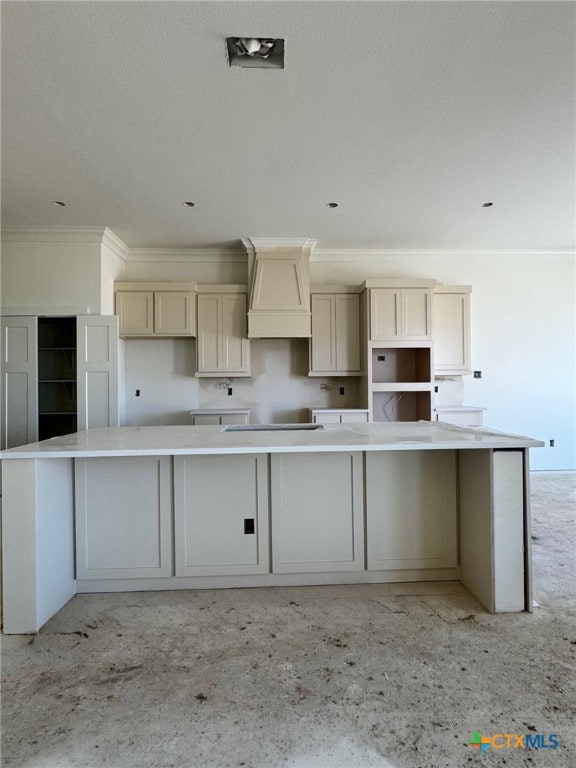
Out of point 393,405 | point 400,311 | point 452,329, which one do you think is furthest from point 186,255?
point 452,329

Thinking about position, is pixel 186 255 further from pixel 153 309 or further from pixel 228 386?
pixel 228 386

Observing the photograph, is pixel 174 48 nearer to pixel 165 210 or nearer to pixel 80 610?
pixel 165 210

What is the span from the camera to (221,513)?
2.25 metres

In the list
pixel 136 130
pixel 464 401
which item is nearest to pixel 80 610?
pixel 136 130

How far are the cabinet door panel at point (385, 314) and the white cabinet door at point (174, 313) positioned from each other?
7.17 ft

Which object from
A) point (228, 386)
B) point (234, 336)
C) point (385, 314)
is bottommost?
point (228, 386)

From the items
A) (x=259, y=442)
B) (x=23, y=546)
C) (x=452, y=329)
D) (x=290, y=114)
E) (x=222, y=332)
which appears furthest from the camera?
(x=452, y=329)

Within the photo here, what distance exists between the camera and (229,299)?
184 inches

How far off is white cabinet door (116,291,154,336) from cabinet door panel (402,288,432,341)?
121 inches

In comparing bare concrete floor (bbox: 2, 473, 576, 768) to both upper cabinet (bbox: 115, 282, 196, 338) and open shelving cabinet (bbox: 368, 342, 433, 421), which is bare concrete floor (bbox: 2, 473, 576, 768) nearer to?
open shelving cabinet (bbox: 368, 342, 433, 421)

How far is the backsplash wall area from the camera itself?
4.88 m

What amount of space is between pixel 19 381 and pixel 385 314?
4.19 m

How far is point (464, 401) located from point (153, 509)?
4.37 meters

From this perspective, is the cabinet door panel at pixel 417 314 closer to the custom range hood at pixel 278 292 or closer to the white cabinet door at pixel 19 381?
the custom range hood at pixel 278 292
